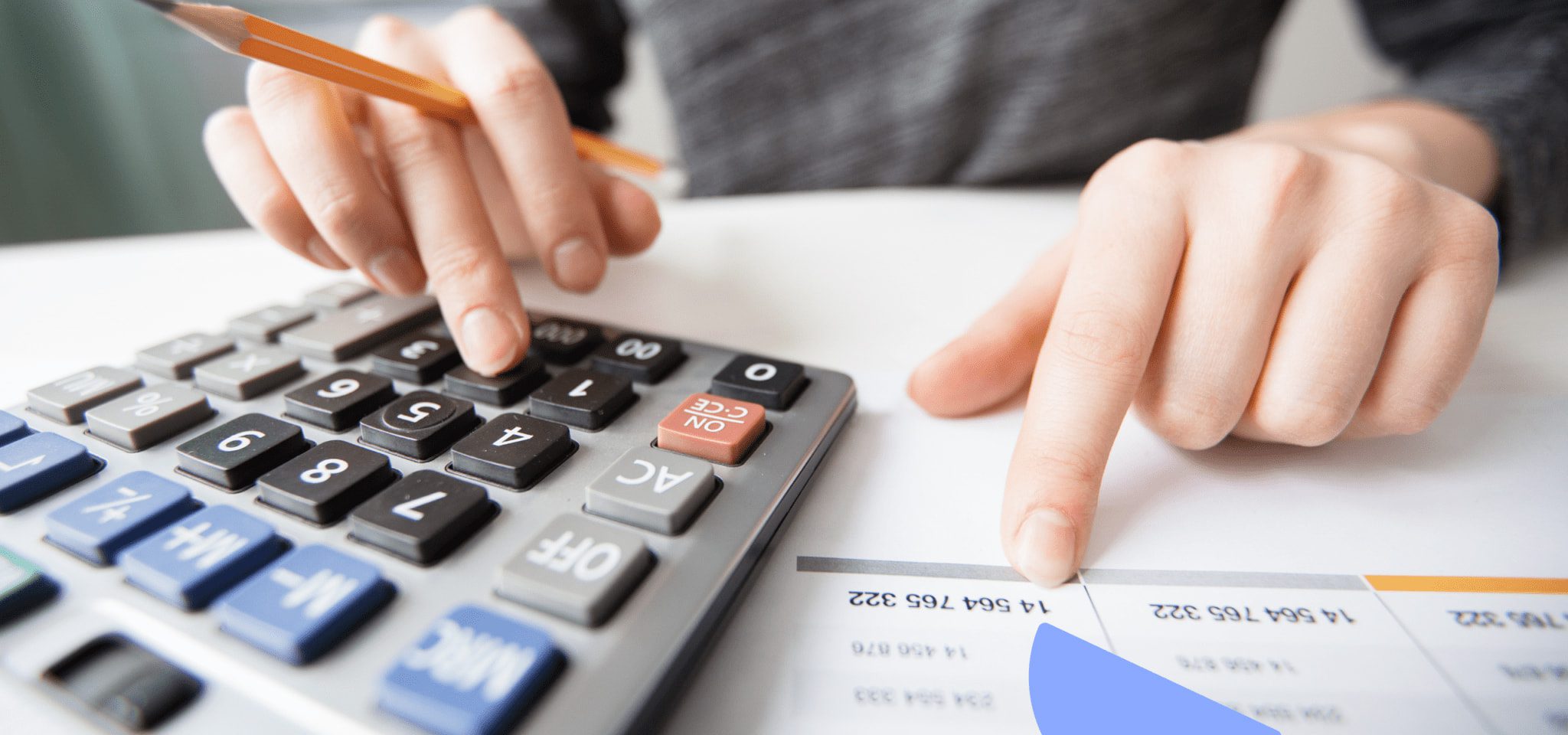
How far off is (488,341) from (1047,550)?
0.23 meters

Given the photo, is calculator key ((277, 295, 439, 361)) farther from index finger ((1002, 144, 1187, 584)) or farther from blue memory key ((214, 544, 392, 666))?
index finger ((1002, 144, 1187, 584))

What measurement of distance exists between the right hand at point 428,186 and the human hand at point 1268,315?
0.22 meters

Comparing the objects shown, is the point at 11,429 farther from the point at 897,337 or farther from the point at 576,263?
the point at 897,337

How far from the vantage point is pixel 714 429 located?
0.80ft

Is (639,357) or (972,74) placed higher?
(972,74)

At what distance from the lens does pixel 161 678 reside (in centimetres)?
16

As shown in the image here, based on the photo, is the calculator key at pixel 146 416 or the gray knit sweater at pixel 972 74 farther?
the gray knit sweater at pixel 972 74

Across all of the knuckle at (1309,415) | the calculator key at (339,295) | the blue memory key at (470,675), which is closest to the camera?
the blue memory key at (470,675)

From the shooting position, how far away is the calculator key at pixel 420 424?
0.24 metres

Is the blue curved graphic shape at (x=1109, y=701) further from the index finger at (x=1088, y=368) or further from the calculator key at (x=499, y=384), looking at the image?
the calculator key at (x=499, y=384)

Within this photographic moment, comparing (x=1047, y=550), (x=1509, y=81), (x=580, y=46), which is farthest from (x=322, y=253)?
(x=1509, y=81)

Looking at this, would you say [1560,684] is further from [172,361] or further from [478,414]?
[172,361]

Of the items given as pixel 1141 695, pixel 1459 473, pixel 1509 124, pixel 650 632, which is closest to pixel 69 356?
pixel 650 632

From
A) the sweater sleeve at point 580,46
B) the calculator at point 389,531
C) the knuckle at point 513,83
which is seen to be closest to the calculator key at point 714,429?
the calculator at point 389,531
